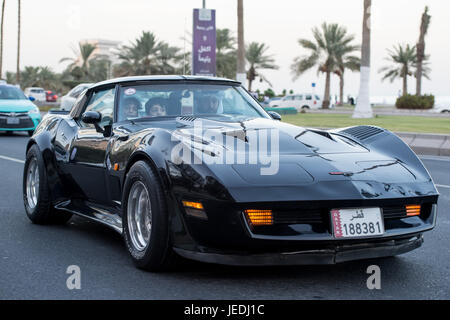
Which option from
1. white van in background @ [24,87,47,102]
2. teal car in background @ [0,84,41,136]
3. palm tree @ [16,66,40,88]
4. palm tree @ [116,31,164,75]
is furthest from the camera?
palm tree @ [16,66,40,88]

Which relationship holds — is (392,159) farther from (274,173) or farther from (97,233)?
(97,233)

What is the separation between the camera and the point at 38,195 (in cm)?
608

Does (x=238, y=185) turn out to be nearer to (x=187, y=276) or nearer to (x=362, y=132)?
(x=187, y=276)

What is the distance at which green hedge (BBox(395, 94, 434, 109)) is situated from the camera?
4322 centimetres

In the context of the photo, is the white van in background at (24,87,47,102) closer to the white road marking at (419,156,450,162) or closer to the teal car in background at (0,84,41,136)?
the teal car in background at (0,84,41,136)

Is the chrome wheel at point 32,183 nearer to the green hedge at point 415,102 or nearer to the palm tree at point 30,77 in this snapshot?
the green hedge at point 415,102

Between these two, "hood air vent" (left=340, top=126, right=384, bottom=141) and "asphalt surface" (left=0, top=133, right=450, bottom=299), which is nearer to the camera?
"asphalt surface" (left=0, top=133, right=450, bottom=299)

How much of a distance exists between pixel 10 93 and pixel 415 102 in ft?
96.6

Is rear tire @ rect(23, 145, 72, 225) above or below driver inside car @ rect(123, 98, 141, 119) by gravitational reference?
below

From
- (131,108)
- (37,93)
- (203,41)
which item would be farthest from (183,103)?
(37,93)

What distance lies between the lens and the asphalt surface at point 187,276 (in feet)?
12.8

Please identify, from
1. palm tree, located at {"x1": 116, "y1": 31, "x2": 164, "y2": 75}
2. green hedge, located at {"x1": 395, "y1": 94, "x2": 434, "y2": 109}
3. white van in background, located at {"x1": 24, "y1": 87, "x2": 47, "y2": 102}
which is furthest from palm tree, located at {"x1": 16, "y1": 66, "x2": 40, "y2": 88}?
green hedge, located at {"x1": 395, "y1": 94, "x2": 434, "y2": 109}

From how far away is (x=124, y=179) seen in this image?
15.6 feet

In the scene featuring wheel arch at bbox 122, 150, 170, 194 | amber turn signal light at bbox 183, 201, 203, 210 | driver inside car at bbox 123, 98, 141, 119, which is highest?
driver inside car at bbox 123, 98, 141, 119
